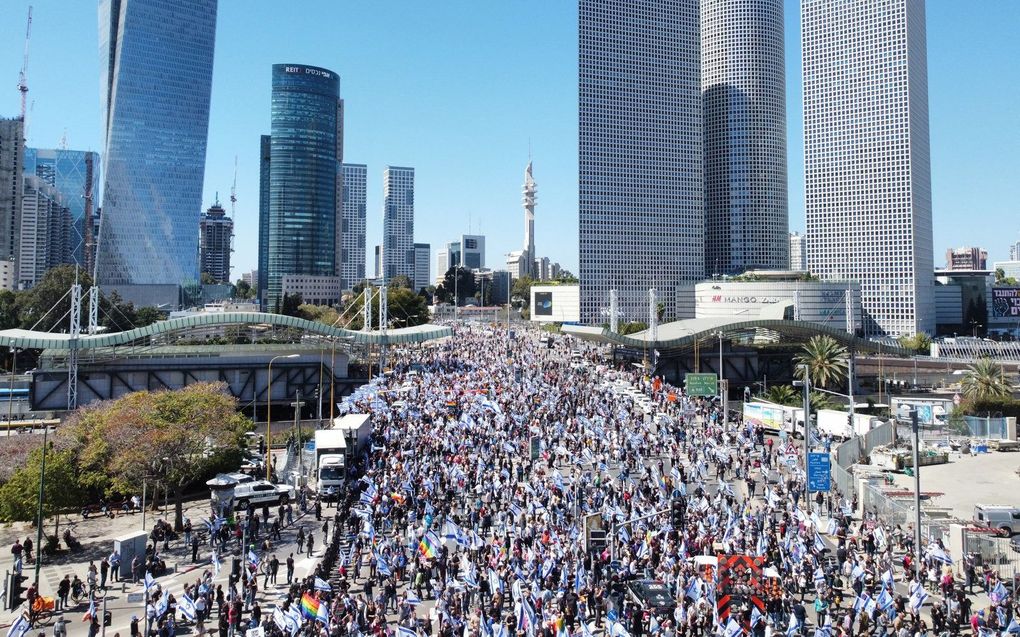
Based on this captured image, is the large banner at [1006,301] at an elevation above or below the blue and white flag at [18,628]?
above

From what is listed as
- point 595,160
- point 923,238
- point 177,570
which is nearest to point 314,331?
point 177,570

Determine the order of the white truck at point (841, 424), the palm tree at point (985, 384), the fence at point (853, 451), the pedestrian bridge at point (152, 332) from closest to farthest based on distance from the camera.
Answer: the fence at point (853, 451), the white truck at point (841, 424), the pedestrian bridge at point (152, 332), the palm tree at point (985, 384)

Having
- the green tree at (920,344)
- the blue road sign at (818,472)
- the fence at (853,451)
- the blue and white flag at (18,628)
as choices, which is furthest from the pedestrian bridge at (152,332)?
the green tree at (920,344)

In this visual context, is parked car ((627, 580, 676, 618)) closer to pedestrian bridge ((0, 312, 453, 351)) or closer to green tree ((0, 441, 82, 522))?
green tree ((0, 441, 82, 522))

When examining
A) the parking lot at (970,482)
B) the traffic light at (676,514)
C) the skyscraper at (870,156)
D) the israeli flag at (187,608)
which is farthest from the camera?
the skyscraper at (870,156)

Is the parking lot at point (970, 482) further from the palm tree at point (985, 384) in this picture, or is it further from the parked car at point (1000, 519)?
the palm tree at point (985, 384)

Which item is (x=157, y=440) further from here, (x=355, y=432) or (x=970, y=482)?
(x=970, y=482)

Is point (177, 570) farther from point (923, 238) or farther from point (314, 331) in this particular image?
point (923, 238)
